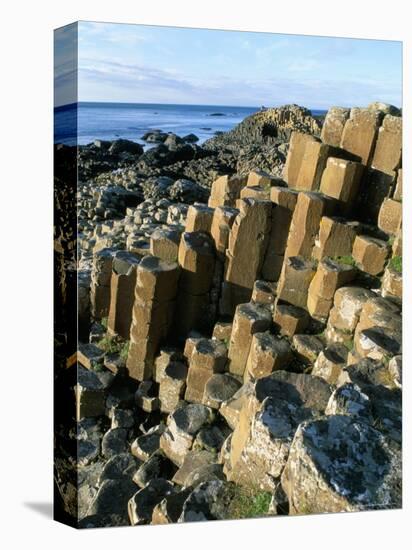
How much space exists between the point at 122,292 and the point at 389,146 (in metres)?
5.17

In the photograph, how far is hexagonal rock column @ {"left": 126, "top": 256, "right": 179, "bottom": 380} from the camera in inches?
411

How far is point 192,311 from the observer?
10.9 meters

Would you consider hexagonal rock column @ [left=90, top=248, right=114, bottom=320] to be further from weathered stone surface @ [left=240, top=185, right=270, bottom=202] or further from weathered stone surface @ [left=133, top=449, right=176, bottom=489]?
weathered stone surface @ [left=133, top=449, right=176, bottom=489]

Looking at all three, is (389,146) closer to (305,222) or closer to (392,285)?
(305,222)

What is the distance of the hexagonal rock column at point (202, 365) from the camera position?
9945mm

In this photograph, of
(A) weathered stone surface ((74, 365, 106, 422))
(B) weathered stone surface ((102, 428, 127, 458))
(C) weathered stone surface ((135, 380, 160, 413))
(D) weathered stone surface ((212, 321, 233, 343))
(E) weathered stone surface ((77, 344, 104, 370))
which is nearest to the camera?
(B) weathered stone surface ((102, 428, 127, 458))

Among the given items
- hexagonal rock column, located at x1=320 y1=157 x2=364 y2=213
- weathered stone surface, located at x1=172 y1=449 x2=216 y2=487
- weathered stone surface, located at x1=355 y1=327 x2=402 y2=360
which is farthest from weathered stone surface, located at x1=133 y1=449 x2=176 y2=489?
hexagonal rock column, located at x1=320 y1=157 x2=364 y2=213

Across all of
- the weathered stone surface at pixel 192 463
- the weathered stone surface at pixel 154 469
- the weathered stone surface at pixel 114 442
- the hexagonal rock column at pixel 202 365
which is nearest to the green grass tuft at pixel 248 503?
the weathered stone surface at pixel 192 463

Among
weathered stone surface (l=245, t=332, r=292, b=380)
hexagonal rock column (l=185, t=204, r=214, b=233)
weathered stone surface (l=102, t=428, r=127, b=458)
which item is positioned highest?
hexagonal rock column (l=185, t=204, r=214, b=233)

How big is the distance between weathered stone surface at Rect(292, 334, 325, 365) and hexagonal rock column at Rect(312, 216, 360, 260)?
4.22 ft

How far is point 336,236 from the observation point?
933 cm

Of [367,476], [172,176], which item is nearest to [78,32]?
[367,476]

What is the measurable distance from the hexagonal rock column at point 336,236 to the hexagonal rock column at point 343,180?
45cm

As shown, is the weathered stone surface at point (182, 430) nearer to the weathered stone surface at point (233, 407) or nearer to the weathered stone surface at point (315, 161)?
the weathered stone surface at point (233, 407)
